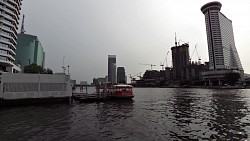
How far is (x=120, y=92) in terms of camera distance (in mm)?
61531

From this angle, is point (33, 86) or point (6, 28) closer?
point (33, 86)

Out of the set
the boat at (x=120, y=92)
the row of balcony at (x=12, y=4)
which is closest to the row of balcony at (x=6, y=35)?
the row of balcony at (x=12, y=4)

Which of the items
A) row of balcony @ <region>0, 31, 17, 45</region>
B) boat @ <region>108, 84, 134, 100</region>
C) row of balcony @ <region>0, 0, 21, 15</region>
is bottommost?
boat @ <region>108, 84, 134, 100</region>

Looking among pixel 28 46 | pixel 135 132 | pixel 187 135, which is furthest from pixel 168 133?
pixel 28 46

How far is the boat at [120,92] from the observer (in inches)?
2402

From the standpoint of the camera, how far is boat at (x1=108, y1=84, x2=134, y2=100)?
61.0m

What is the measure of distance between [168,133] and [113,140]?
20.7ft

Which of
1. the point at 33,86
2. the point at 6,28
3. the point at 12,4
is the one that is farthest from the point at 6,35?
the point at 33,86

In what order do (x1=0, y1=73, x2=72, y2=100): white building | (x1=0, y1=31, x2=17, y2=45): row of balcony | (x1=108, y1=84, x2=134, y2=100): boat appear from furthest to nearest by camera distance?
(x1=0, y1=31, x2=17, y2=45): row of balcony
(x1=108, y1=84, x2=134, y2=100): boat
(x1=0, y1=73, x2=72, y2=100): white building

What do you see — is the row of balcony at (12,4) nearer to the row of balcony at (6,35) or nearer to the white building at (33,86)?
the row of balcony at (6,35)

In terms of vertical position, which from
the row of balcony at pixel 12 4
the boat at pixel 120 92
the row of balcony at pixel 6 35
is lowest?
the boat at pixel 120 92

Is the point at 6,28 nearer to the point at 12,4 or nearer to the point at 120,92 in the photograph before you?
the point at 12,4

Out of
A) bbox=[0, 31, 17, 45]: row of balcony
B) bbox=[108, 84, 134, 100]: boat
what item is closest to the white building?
bbox=[108, 84, 134, 100]: boat

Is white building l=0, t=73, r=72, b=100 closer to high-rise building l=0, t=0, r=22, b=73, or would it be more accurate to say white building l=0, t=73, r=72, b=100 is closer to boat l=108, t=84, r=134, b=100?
boat l=108, t=84, r=134, b=100
